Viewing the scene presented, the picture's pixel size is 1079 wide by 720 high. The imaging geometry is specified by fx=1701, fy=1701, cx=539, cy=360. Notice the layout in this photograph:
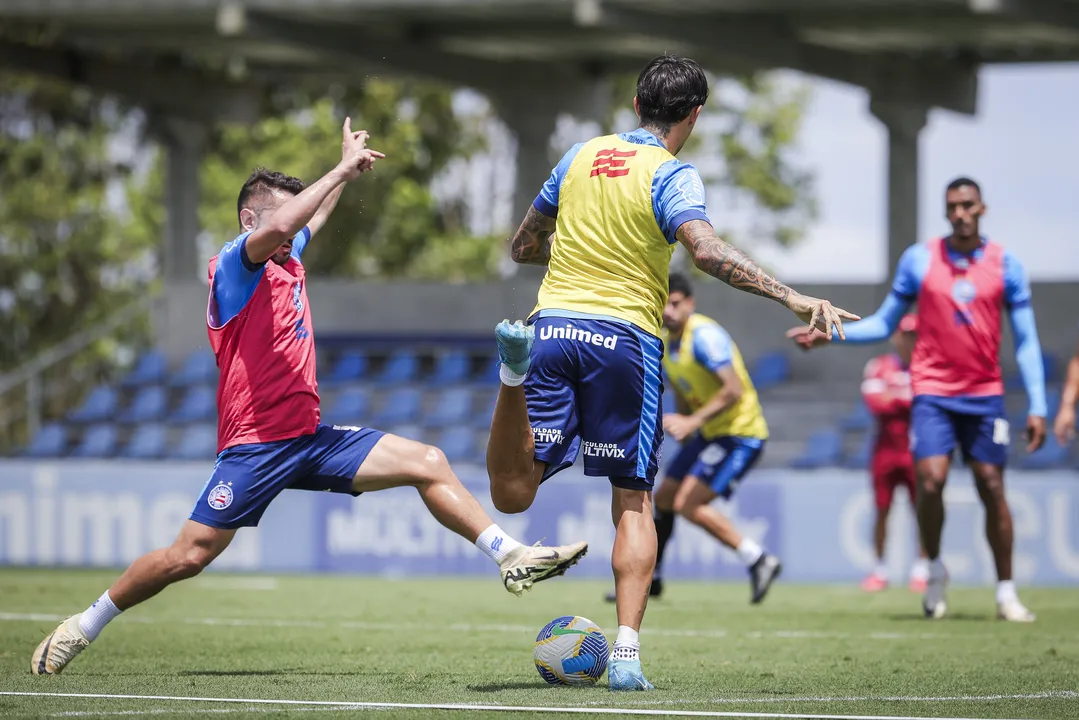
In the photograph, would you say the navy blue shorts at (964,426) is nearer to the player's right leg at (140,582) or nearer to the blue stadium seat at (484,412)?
the player's right leg at (140,582)

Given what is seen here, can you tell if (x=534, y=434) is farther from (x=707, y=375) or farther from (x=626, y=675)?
(x=707, y=375)

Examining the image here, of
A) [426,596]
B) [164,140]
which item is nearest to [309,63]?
[164,140]

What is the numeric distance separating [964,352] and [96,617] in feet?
18.1

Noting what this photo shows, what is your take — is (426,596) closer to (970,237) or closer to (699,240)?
(970,237)

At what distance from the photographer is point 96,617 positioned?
23.0ft

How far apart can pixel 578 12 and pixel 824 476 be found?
5976 mm

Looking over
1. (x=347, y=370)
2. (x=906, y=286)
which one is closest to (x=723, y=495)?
(x=906, y=286)

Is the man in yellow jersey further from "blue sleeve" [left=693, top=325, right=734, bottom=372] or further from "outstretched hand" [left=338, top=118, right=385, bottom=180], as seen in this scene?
"blue sleeve" [left=693, top=325, right=734, bottom=372]

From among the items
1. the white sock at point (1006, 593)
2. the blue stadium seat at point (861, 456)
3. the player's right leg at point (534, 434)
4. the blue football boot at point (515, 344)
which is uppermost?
the blue football boot at point (515, 344)

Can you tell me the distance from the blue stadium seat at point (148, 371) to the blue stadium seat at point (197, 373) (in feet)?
0.66

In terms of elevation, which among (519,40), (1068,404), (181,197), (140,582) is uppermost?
(519,40)

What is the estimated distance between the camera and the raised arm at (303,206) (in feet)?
21.2

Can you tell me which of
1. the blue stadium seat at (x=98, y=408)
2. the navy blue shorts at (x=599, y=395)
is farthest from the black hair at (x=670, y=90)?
the blue stadium seat at (x=98, y=408)

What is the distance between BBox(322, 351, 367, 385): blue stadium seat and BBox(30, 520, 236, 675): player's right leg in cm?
1580
